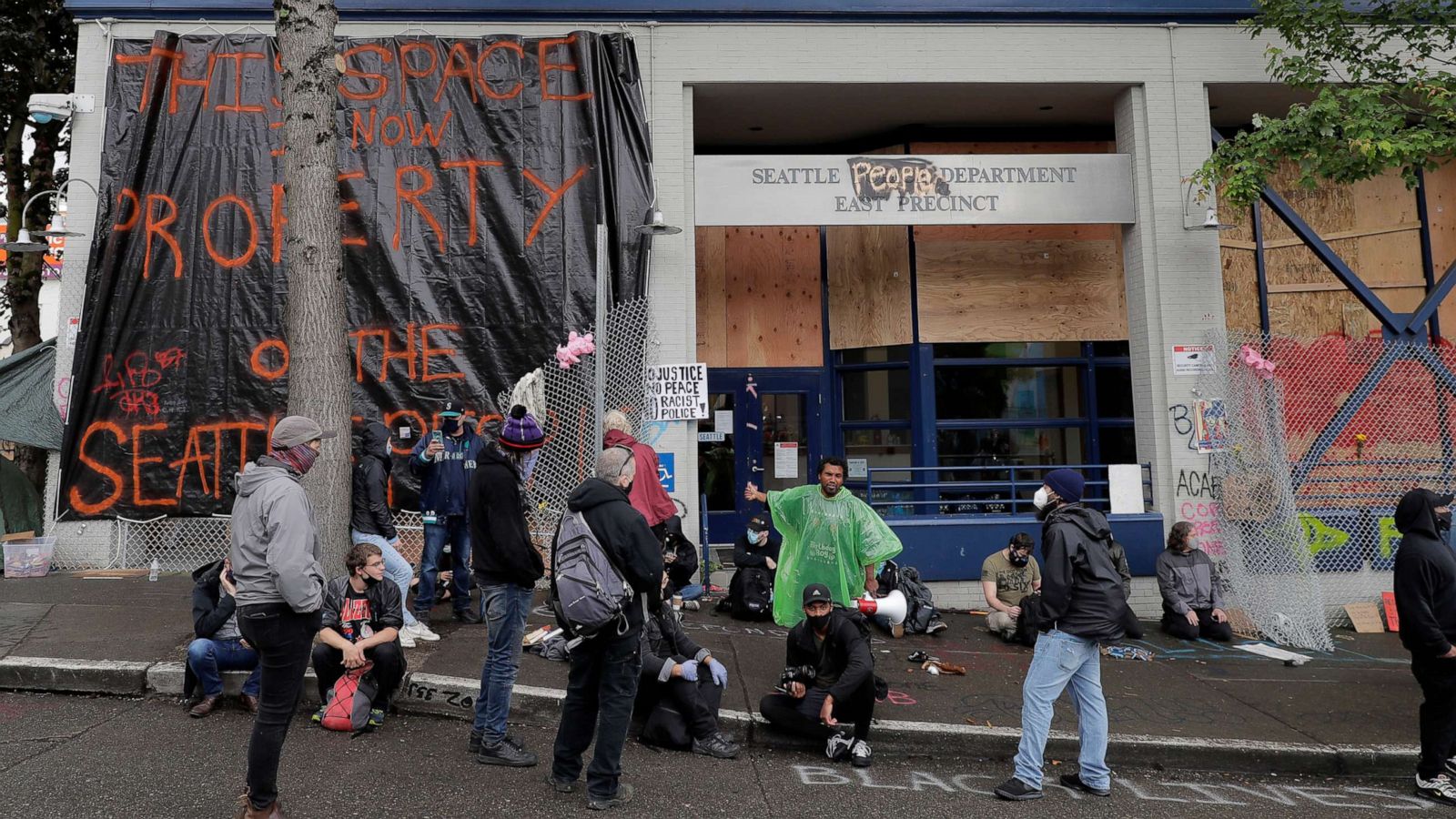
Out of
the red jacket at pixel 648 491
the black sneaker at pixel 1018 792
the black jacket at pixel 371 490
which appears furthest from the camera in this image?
the red jacket at pixel 648 491

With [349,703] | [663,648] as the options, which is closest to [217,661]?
[349,703]

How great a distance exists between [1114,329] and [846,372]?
11.5ft

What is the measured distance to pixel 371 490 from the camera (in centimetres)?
666

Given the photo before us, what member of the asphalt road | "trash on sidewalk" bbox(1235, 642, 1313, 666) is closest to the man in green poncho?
the asphalt road

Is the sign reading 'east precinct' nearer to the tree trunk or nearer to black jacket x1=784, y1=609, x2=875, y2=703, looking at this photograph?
the tree trunk

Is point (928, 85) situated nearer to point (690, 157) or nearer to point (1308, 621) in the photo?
point (690, 157)

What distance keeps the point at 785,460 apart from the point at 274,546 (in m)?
8.72

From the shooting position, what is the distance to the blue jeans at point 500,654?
4766 mm

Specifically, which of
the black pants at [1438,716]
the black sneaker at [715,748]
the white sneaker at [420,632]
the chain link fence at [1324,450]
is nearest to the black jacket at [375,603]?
the white sneaker at [420,632]

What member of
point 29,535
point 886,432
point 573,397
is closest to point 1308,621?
point 886,432

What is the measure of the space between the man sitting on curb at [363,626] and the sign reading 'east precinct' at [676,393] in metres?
4.36

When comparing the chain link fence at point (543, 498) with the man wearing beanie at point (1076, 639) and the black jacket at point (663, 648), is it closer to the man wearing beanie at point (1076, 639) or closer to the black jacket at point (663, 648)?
the black jacket at point (663, 648)

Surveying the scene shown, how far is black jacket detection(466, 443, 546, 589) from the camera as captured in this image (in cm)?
477

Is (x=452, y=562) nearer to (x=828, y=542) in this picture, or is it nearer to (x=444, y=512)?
(x=444, y=512)
